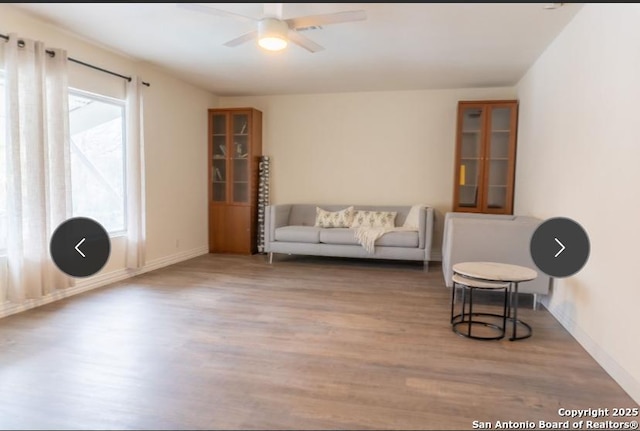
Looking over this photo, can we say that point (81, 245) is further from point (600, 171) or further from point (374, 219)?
point (374, 219)

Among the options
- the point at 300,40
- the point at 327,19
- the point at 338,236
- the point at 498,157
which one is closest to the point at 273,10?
the point at 300,40

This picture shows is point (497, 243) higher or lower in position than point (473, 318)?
higher

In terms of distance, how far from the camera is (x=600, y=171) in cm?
253

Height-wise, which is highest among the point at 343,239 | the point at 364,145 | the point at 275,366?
the point at 364,145

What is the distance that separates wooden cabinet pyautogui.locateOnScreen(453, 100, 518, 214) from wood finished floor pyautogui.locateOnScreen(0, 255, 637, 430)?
2025mm

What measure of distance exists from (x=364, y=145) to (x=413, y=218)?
1393 millimetres

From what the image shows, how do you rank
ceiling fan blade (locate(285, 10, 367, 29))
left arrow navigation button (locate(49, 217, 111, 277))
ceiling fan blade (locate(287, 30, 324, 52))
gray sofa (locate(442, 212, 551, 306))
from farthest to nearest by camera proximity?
1. gray sofa (locate(442, 212, 551, 306))
2. ceiling fan blade (locate(287, 30, 324, 52))
3. ceiling fan blade (locate(285, 10, 367, 29))
4. left arrow navigation button (locate(49, 217, 111, 277))

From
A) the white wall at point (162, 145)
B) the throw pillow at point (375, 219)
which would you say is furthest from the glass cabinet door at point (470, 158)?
the white wall at point (162, 145)

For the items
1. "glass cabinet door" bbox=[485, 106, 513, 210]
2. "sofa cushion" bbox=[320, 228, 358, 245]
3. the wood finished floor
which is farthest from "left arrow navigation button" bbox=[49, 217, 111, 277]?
"glass cabinet door" bbox=[485, 106, 513, 210]

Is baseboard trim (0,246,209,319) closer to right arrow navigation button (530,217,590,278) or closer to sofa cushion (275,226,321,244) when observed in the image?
sofa cushion (275,226,321,244)

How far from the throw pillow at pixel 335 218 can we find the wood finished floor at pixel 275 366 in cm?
181

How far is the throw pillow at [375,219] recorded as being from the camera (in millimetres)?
5370

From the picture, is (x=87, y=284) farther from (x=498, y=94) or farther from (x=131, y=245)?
(x=498, y=94)

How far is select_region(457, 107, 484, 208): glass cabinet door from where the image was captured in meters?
5.20
